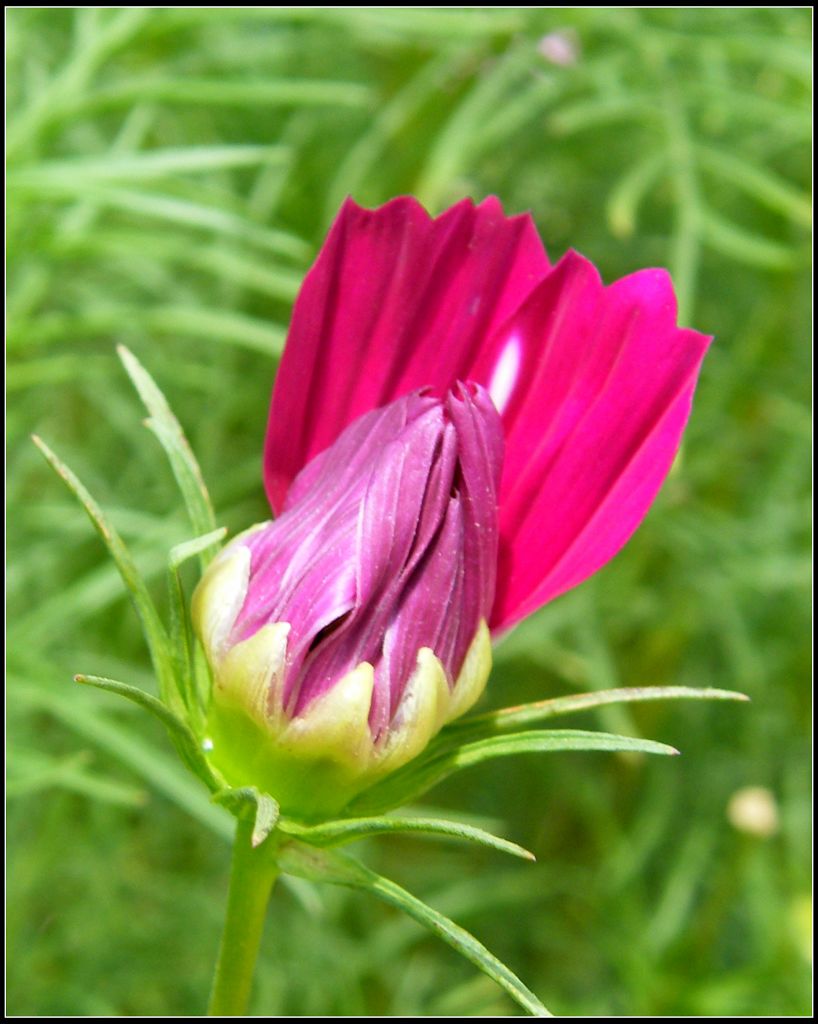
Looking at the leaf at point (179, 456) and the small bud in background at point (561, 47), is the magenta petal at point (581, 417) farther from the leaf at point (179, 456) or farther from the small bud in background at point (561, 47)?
the small bud in background at point (561, 47)

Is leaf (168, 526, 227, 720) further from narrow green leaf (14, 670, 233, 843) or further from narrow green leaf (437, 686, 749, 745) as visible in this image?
narrow green leaf (14, 670, 233, 843)

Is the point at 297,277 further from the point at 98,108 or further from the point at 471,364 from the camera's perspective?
the point at 471,364

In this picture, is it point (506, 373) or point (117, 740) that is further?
point (117, 740)

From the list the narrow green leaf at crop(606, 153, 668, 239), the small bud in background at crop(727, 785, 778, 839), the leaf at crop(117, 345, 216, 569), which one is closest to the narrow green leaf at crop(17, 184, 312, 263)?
the narrow green leaf at crop(606, 153, 668, 239)

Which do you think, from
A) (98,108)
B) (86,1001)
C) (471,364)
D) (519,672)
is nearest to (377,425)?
(471,364)

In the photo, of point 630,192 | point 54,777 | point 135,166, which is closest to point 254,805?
point 54,777

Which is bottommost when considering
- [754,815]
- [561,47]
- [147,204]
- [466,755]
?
[754,815]

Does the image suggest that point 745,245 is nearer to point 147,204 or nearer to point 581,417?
point 147,204
